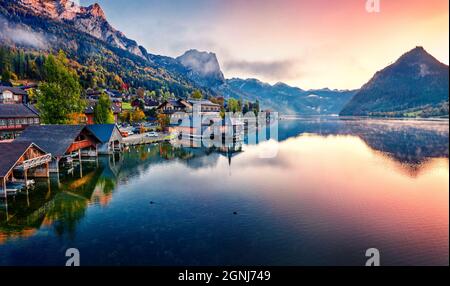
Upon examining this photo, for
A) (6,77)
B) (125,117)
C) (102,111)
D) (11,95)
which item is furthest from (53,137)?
(6,77)

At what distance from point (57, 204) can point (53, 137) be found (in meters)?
14.7

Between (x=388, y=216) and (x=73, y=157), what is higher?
(x=73, y=157)

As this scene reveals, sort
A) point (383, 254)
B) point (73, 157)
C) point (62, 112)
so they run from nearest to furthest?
1. point (383, 254)
2. point (73, 157)
3. point (62, 112)

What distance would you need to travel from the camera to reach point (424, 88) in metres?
132

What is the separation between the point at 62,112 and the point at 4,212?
30476 millimetres

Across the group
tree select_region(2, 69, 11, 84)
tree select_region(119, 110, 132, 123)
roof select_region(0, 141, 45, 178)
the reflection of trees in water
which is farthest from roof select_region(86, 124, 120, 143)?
tree select_region(2, 69, 11, 84)

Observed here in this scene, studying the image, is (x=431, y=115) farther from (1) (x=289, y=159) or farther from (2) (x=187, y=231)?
(2) (x=187, y=231)

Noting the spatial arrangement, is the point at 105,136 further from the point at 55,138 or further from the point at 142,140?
the point at 142,140

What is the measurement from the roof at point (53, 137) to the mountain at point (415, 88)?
95.2m

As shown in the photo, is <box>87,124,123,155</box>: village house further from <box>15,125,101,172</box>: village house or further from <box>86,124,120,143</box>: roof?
<box>15,125,101,172</box>: village house

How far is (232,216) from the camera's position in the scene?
22.3 meters

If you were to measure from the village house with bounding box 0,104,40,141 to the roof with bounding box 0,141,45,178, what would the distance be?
25139mm
